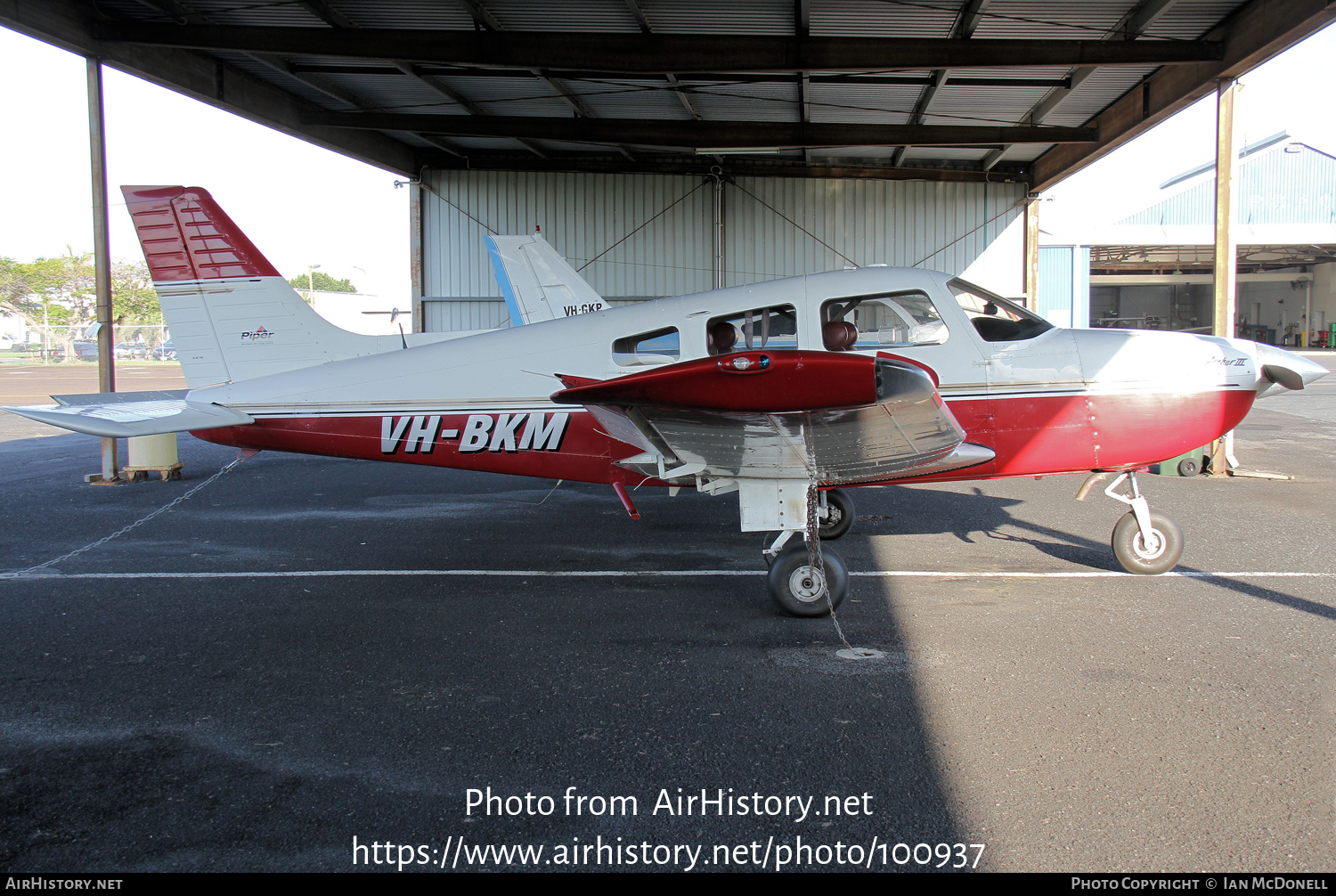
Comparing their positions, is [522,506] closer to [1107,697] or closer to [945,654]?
[945,654]

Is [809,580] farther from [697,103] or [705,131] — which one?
[705,131]

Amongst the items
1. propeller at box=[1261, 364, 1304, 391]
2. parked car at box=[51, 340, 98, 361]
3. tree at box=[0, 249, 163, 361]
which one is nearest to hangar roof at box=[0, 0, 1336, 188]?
propeller at box=[1261, 364, 1304, 391]

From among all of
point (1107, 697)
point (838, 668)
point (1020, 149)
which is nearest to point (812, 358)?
point (838, 668)

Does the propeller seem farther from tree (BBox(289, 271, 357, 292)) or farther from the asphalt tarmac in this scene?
tree (BBox(289, 271, 357, 292))

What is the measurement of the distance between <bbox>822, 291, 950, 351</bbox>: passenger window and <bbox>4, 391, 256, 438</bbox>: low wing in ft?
13.6

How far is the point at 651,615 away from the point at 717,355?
1622 mm

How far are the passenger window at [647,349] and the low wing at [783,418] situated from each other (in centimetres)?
66

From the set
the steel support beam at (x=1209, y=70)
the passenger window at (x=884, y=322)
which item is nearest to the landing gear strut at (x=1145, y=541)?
the passenger window at (x=884, y=322)

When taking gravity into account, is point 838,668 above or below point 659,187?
below

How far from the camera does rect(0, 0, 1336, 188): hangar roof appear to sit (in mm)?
9641

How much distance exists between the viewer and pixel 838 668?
4066 mm

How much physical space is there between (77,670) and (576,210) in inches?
569

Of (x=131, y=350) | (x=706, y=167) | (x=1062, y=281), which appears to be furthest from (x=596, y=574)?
(x=131, y=350)

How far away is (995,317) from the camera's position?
555 centimetres
